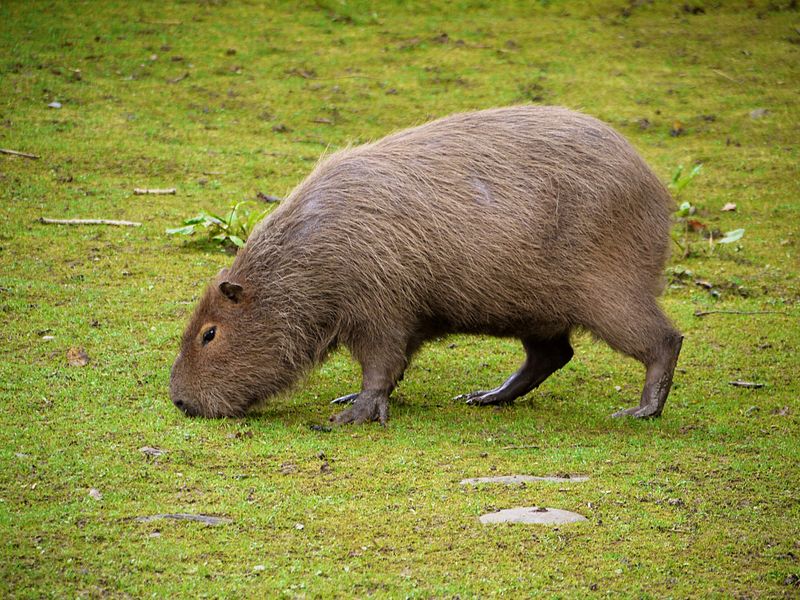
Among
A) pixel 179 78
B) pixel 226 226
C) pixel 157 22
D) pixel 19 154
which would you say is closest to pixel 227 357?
pixel 226 226

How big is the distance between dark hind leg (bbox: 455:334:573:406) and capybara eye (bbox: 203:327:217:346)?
5.41 feet

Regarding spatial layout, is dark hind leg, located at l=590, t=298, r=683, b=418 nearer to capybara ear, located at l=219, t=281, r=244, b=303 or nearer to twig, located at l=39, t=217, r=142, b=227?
capybara ear, located at l=219, t=281, r=244, b=303

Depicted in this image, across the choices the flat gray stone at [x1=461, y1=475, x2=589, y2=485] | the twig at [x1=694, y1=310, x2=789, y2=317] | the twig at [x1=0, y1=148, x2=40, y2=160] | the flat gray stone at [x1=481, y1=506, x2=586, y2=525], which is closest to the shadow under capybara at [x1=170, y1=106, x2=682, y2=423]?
the flat gray stone at [x1=461, y1=475, x2=589, y2=485]

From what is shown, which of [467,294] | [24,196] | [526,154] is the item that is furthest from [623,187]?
[24,196]

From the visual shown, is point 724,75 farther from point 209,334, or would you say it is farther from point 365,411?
point 209,334

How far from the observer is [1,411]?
19.1ft

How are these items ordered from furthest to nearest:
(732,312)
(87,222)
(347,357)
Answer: (87,222) < (732,312) < (347,357)

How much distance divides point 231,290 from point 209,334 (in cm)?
32

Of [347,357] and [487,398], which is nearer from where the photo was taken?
[487,398]

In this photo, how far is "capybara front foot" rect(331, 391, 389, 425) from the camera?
6.28 meters

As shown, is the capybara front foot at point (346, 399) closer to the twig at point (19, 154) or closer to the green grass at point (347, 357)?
the green grass at point (347, 357)

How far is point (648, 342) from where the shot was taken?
6.45 m

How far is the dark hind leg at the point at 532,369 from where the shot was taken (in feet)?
22.9

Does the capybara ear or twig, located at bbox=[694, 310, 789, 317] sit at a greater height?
the capybara ear
